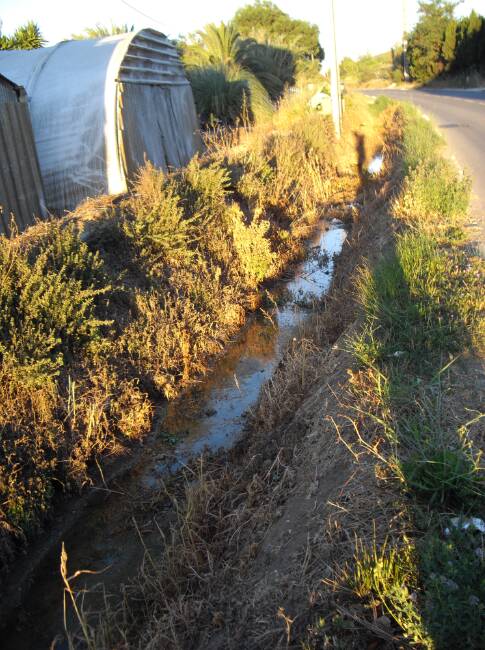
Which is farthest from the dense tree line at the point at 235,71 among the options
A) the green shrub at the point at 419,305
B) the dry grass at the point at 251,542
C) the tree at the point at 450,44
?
the tree at the point at 450,44

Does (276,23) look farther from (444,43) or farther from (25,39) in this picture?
(25,39)

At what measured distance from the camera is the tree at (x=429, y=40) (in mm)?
43688

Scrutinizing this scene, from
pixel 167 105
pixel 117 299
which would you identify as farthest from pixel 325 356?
pixel 167 105

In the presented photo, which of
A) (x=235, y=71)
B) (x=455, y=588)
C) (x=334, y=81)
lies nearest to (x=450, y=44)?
(x=235, y=71)

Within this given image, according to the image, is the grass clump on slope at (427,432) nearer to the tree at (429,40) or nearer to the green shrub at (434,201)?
the green shrub at (434,201)

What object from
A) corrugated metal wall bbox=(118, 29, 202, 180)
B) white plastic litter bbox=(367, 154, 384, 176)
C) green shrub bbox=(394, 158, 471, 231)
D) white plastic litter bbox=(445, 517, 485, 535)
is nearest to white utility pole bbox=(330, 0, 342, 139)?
white plastic litter bbox=(367, 154, 384, 176)

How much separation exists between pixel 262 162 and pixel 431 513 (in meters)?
10.9

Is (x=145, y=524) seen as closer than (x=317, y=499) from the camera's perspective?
No

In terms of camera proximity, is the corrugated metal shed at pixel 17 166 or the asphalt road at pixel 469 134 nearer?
the asphalt road at pixel 469 134

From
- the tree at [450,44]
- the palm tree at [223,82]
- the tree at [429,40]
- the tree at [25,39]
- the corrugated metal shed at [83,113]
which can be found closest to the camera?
the corrugated metal shed at [83,113]

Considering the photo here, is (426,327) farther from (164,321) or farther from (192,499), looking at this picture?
(164,321)

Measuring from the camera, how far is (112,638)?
3463 millimetres

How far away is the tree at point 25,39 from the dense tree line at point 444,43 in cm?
3027

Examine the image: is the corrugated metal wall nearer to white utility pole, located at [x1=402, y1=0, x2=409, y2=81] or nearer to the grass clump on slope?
the grass clump on slope
